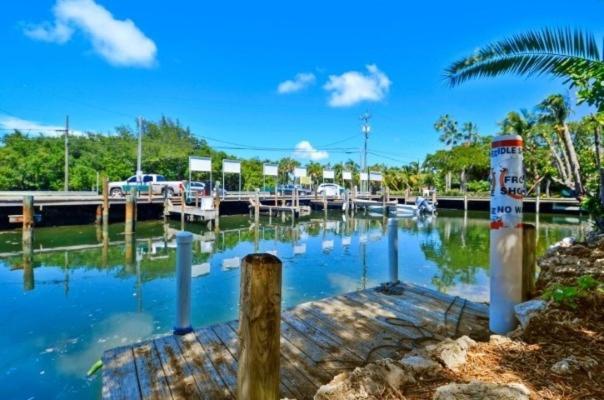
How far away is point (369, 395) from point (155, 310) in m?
4.99

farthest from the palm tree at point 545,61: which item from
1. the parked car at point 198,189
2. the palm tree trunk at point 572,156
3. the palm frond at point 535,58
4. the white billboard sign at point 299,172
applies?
the white billboard sign at point 299,172

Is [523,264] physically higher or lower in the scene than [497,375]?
higher

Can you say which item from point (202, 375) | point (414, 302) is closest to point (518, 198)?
point (414, 302)

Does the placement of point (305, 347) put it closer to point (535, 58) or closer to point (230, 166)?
point (535, 58)

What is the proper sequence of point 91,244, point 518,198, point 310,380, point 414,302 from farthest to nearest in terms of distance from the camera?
point 91,244
point 414,302
point 518,198
point 310,380

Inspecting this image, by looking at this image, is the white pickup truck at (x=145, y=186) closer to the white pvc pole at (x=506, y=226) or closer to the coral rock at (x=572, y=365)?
the white pvc pole at (x=506, y=226)

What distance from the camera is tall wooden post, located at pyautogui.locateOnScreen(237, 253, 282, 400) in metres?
1.60

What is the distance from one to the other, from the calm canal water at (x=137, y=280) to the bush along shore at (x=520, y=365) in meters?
3.05

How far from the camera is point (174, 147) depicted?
→ 136 feet

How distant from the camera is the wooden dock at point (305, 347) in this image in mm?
2475

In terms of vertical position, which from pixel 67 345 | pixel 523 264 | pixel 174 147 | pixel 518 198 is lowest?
pixel 67 345

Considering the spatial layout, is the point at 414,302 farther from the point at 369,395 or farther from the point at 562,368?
the point at 369,395

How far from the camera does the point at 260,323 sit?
1.61 m

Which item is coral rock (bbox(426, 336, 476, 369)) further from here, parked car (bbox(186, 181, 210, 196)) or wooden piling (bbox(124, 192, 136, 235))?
parked car (bbox(186, 181, 210, 196))
